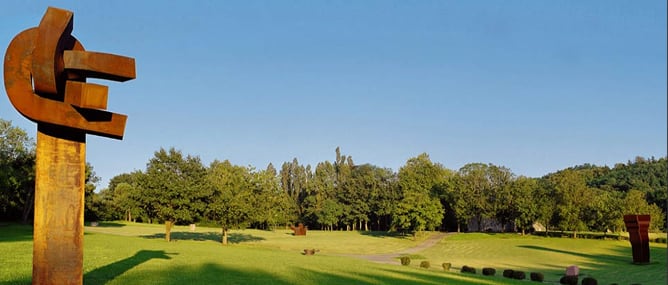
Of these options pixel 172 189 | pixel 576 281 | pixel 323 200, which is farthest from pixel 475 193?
pixel 576 281

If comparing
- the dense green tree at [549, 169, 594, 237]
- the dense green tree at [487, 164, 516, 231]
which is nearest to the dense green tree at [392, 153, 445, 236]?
the dense green tree at [487, 164, 516, 231]

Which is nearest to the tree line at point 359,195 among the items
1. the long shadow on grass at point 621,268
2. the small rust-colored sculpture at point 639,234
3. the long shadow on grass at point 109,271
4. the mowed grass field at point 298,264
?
the mowed grass field at point 298,264

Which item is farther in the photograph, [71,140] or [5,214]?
[5,214]

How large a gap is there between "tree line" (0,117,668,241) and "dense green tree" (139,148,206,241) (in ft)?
0.34

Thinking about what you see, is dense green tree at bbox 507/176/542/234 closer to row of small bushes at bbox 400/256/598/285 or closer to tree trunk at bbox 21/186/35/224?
row of small bushes at bbox 400/256/598/285

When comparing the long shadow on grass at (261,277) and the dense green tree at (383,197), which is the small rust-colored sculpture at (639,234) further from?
the dense green tree at (383,197)

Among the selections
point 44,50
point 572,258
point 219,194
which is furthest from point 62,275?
point 572,258

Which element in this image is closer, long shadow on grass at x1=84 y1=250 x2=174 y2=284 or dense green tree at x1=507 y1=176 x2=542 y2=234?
long shadow on grass at x1=84 y1=250 x2=174 y2=284

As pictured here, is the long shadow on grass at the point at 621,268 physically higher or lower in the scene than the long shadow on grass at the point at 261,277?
lower

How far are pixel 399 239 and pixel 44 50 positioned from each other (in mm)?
76386

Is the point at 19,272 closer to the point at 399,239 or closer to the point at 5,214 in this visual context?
the point at 5,214

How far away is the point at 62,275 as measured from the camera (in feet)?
35.6

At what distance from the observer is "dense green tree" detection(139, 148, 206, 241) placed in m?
48.5

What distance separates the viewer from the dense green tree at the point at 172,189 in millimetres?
48500
